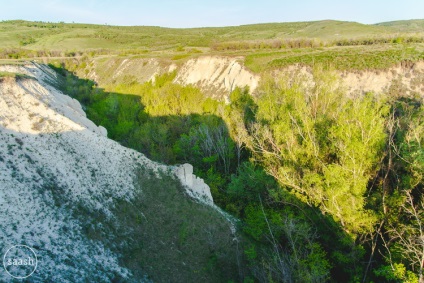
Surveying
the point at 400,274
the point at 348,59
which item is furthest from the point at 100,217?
the point at 348,59

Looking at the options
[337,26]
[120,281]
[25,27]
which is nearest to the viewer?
[120,281]

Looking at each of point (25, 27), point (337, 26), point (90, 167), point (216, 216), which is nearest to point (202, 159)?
point (216, 216)

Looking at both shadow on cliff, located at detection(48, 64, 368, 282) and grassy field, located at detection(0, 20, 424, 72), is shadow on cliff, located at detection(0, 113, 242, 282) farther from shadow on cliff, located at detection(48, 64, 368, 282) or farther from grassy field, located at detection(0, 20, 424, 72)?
grassy field, located at detection(0, 20, 424, 72)

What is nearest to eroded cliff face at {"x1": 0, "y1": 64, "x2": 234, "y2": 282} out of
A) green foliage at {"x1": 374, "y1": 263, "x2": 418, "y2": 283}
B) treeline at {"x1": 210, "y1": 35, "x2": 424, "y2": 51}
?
green foliage at {"x1": 374, "y1": 263, "x2": 418, "y2": 283}

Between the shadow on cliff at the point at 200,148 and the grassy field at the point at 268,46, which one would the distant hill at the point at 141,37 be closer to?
the grassy field at the point at 268,46

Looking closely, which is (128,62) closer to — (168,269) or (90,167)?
(90,167)

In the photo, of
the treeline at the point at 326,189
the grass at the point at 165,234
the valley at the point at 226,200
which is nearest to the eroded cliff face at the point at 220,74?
the treeline at the point at 326,189
